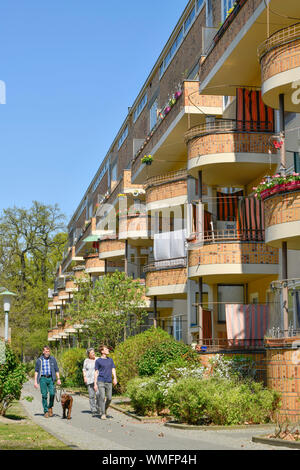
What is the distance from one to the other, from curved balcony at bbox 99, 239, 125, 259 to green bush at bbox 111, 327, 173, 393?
17591 millimetres

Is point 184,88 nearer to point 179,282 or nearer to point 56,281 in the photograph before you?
point 179,282

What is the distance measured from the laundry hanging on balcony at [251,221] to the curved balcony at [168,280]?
588cm

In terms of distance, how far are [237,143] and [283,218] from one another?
6.87 meters

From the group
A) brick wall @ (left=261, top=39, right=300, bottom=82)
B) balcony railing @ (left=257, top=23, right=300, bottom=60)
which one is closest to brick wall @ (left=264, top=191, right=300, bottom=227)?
brick wall @ (left=261, top=39, right=300, bottom=82)

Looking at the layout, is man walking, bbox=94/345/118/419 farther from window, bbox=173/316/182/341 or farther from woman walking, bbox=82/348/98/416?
window, bbox=173/316/182/341

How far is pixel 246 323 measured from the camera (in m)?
23.3

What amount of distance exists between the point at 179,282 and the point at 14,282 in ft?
163

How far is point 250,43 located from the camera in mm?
23422

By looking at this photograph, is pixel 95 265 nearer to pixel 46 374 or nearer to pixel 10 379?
pixel 46 374

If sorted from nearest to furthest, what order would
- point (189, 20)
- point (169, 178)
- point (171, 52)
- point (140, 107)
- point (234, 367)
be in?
point (234, 367) → point (169, 178) → point (189, 20) → point (171, 52) → point (140, 107)

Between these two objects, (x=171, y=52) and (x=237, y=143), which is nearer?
(x=237, y=143)

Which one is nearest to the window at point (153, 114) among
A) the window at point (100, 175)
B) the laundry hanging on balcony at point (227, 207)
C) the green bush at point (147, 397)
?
the laundry hanging on balcony at point (227, 207)

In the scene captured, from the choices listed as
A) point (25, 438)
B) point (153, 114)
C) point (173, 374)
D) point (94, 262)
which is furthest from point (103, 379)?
point (94, 262)
